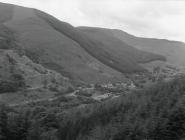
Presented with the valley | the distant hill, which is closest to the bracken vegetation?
the valley

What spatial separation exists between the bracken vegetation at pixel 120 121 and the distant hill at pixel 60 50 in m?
70.9

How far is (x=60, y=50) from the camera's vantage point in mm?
124875

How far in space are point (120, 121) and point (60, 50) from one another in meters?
103

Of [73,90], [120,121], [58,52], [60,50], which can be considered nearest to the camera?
[120,121]

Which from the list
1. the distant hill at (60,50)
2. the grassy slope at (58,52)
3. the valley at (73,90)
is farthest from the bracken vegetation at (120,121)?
the grassy slope at (58,52)

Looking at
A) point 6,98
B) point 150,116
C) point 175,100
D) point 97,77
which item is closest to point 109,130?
point 150,116

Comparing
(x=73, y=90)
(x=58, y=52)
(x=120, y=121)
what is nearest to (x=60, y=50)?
(x=58, y=52)

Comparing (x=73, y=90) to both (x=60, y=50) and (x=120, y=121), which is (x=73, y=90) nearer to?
(x=60, y=50)

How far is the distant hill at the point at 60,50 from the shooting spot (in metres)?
111

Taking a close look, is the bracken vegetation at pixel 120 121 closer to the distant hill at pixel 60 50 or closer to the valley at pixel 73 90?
the valley at pixel 73 90

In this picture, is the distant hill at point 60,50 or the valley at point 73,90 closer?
→ the valley at point 73,90

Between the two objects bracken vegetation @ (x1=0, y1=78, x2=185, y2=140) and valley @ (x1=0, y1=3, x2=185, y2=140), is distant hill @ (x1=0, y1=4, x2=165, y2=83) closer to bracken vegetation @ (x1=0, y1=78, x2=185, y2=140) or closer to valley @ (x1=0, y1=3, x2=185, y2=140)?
valley @ (x1=0, y1=3, x2=185, y2=140)

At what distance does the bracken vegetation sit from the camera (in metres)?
18.5

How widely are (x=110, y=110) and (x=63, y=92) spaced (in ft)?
170
